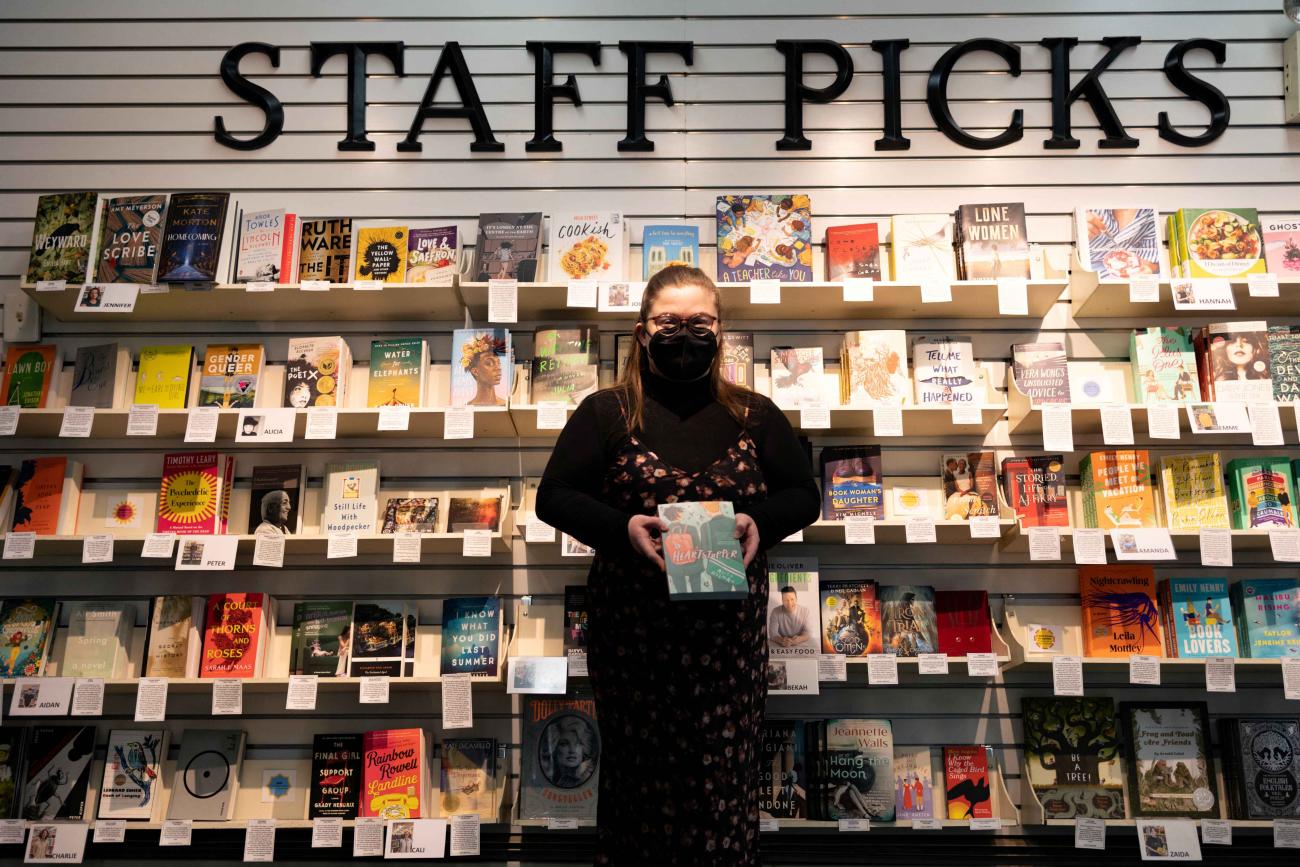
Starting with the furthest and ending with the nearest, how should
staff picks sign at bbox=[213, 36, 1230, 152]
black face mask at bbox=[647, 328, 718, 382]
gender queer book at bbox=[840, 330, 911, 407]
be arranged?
staff picks sign at bbox=[213, 36, 1230, 152] → gender queer book at bbox=[840, 330, 911, 407] → black face mask at bbox=[647, 328, 718, 382]

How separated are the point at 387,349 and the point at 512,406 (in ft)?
1.98

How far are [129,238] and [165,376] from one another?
0.55m

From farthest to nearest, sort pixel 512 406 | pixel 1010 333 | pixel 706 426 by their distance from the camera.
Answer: pixel 1010 333 → pixel 512 406 → pixel 706 426

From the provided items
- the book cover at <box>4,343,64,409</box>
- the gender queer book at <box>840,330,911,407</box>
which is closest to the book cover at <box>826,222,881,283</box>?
the gender queer book at <box>840,330,911,407</box>

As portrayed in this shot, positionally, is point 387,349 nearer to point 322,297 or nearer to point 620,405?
point 322,297

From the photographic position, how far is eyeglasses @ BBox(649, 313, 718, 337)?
2.46 metres

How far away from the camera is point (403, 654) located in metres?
3.59

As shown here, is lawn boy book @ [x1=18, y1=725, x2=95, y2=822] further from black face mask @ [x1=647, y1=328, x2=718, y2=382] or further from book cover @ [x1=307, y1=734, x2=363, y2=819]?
black face mask @ [x1=647, y1=328, x2=718, y2=382]

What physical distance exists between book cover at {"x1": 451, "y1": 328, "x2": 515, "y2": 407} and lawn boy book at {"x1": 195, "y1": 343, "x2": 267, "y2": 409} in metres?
0.79

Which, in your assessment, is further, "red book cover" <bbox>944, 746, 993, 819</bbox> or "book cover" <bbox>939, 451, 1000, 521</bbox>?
"book cover" <bbox>939, 451, 1000, 521</bbox>

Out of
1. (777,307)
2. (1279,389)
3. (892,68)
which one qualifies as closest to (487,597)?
(777,307)

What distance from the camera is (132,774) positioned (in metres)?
3.58

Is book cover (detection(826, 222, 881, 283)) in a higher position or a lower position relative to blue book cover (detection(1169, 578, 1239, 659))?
higher

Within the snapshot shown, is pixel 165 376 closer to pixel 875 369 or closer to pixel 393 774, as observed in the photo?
pixel 393 774
